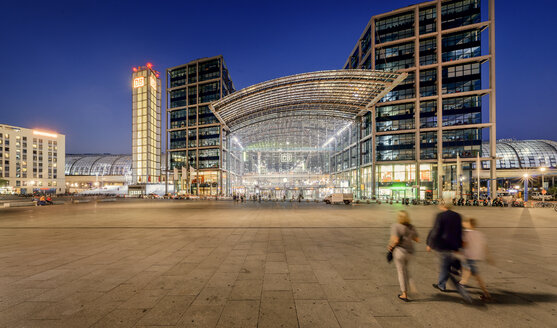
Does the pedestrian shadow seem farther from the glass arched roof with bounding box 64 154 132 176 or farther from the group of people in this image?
the glass arched roof with bounding box 64 154 132 176

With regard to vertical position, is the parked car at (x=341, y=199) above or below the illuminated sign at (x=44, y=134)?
below

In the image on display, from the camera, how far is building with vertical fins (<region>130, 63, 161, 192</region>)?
3014 inches

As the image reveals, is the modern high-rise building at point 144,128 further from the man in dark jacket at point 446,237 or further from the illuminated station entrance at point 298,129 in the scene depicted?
the man in dark jacket at point 446,237

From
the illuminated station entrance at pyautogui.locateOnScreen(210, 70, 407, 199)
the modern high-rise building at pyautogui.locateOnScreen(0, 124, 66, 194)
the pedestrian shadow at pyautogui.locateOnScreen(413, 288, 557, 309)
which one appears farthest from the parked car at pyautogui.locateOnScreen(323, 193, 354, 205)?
the modern high-rise building at pyautogui.locateOnScreen(0, 124, 66, 194)

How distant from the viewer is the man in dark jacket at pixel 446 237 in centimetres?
503

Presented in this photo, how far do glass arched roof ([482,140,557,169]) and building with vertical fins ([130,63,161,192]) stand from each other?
107778 mm

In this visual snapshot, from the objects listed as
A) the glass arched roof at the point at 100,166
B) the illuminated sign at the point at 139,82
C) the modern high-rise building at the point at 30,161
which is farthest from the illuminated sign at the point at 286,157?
the modern high-rise building at the point at 30,161

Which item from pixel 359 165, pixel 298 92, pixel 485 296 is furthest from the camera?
pixel 359 165

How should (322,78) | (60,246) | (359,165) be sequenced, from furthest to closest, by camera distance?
(359,165)
(322,78)
(60,246)

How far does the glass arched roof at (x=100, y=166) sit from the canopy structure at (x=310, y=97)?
84931mm

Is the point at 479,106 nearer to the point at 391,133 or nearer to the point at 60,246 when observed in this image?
the point at 391,133

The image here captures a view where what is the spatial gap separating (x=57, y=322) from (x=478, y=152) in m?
58.9

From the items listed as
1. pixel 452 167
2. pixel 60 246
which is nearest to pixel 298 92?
pixel 452 167

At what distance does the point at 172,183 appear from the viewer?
2810 inches
